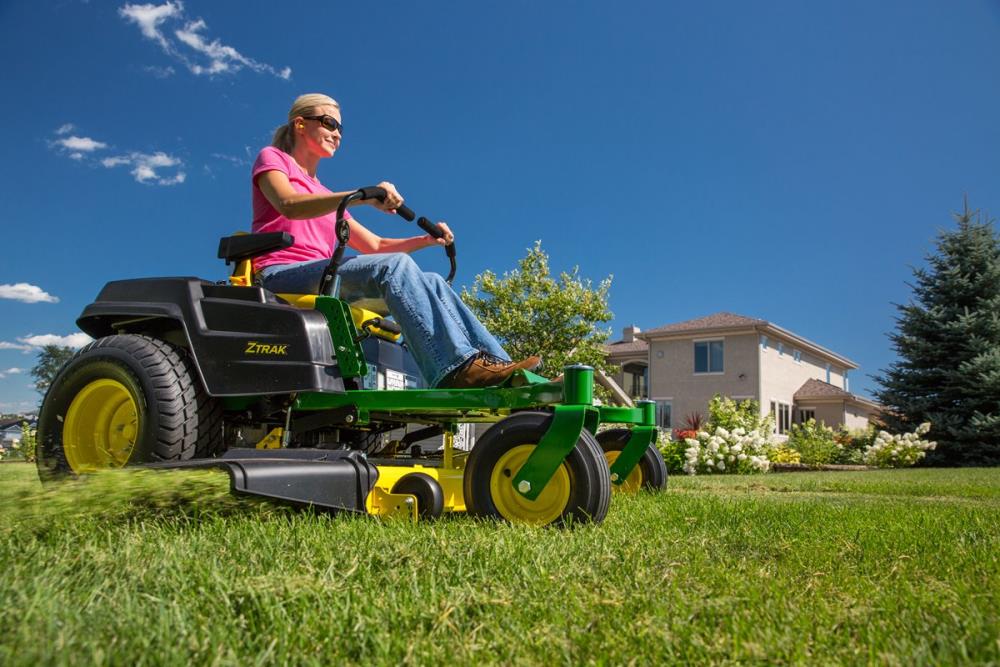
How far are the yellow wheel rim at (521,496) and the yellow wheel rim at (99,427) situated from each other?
185cm

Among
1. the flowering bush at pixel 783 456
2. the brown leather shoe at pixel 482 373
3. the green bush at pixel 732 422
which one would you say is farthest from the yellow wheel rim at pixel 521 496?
the flowering bush at pixel 783 456

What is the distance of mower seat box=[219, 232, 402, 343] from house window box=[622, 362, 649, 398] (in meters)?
35.5

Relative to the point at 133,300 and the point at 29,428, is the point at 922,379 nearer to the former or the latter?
the point at 133,300

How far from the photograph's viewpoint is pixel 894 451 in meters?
15.9

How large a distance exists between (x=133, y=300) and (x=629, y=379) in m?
36.7

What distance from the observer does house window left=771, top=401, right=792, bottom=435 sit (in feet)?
102

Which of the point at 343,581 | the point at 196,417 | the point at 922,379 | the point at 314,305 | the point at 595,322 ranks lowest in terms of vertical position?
the point at 343,581

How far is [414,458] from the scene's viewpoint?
170 inches

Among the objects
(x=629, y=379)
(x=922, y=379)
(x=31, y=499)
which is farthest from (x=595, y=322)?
(x=31, y=499)

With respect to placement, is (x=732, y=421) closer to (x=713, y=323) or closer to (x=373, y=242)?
(x=373, y=242)

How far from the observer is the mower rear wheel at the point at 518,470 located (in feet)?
9.36

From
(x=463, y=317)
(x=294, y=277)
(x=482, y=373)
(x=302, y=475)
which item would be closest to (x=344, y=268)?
(x=294, y=277)

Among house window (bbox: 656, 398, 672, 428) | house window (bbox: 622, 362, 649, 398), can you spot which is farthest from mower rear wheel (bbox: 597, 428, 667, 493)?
house window (bbox: 622, 362, 649, 398)

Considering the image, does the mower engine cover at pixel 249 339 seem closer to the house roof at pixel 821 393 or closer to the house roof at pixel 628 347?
the house roof at pixel 821 393
